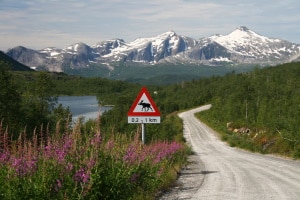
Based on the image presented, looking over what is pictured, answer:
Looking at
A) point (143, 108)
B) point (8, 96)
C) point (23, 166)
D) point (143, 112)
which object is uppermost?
point (143, 108)

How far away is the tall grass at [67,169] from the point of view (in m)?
7.02

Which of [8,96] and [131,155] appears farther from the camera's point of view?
[8,96]

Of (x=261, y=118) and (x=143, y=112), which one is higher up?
(x=143, y=112)

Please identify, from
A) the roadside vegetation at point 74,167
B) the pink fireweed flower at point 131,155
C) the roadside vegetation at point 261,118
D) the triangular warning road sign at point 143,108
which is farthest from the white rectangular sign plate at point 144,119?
the roadside vegetation at point 261,118

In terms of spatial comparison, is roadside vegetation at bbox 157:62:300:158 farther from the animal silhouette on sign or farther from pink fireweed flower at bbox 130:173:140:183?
pink fireweed flower at bbox 130:173:140:183

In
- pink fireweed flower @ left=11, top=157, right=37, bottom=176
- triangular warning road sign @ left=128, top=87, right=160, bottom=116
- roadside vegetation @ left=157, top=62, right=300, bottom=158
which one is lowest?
roadside vegetation @ left=157, top=62, right=300, bottom=158

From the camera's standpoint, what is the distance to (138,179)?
10.1 meters

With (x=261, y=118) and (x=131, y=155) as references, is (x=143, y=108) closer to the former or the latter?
(x=131, y=155)

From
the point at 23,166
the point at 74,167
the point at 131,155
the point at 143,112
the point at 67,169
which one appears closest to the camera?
the point at 23,166

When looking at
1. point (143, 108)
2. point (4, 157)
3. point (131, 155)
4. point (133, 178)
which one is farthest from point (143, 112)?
point (4, 157)

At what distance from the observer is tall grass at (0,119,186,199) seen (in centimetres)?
702

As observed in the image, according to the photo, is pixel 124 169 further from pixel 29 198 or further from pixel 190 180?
pixel 190 180

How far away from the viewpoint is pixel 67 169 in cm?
754

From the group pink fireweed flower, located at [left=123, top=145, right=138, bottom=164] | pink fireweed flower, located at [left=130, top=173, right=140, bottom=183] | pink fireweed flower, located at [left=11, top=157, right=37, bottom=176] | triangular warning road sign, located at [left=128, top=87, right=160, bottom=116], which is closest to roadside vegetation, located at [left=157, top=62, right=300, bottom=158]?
triangular warning road sign, located at [left=128, top=87, right=160, bottom=116]
